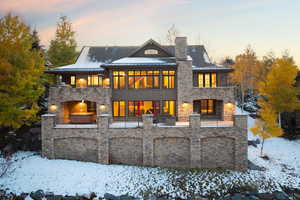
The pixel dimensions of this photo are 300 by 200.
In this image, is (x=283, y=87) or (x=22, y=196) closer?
(x=22, y=196)

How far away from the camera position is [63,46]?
2692 cm

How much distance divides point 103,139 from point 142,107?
5.79 m

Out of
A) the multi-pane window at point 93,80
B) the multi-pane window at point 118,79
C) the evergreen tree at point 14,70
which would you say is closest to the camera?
the evergreen tree at point 14,70

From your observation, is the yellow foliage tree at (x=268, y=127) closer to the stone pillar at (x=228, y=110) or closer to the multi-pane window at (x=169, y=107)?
the stone pillar at (x=228, y=110)

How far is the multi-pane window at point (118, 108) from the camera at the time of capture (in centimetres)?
1869

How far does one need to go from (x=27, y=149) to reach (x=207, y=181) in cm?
1472

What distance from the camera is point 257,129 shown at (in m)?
17.4

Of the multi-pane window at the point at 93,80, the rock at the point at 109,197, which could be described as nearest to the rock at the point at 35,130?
the multi-pane window at the point at 93,80

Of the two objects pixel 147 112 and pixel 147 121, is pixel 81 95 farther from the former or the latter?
pixel 147 121

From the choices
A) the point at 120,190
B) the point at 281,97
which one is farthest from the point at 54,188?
the point at 281,97

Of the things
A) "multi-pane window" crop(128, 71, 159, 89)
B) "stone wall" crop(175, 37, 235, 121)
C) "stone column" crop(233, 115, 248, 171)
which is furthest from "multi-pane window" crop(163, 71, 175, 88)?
"stone column" crop(233, 115, 248, 171)

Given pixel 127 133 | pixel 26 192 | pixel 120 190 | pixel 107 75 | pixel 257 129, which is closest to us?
pixel 26 192

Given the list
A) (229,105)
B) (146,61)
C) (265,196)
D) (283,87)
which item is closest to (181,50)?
(146,61)

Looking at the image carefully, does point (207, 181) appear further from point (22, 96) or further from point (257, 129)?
point (22, 96)
